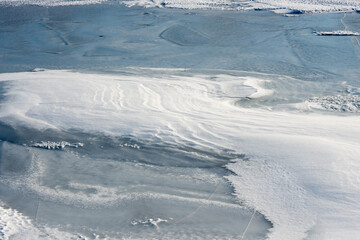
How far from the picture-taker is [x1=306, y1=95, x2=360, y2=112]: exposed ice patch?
3018 millimetres

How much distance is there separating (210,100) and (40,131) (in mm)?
1332

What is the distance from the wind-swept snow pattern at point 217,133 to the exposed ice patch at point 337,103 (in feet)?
0.60

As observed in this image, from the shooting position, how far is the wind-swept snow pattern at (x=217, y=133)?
1851 mm

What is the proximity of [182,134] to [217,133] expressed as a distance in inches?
9.1

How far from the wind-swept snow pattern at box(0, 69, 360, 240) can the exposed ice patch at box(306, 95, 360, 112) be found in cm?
18

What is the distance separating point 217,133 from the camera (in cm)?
261

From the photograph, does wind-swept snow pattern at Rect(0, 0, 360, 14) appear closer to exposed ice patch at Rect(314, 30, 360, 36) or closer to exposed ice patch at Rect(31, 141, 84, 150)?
exposed ice patch at Rect(314, 30, 360, 36)

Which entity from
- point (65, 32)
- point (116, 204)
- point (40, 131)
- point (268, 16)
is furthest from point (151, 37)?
point (116, 204)

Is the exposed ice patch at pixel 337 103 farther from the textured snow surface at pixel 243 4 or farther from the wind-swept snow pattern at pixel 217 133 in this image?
the textured snow surface at pixel 243 4

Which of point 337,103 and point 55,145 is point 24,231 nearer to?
point 55,145

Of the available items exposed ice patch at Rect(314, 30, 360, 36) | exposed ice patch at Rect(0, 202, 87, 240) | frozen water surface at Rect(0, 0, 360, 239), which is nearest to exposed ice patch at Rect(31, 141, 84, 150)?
frozen water surface at Rect(0, 0, 360, 239)

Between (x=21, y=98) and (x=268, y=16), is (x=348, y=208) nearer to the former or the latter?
(x=21, y=98)

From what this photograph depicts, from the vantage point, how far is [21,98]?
3.24 m

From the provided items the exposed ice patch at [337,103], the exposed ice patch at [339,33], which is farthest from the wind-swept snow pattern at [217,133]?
the exposed ice patch at [339,33]
